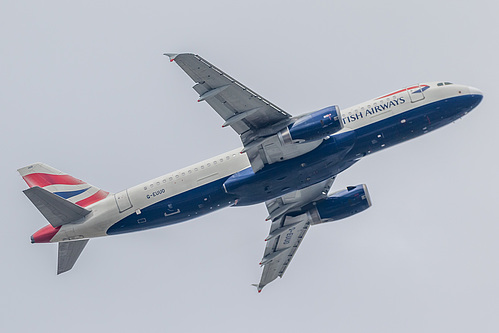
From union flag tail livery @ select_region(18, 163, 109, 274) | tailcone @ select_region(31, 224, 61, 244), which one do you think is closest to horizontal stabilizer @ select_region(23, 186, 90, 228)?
union flag tail livery @ select_region(18, 163, 109, 274)

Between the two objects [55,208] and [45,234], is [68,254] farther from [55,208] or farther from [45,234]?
[55,208]

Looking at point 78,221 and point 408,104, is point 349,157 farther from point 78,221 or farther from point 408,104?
point 78,221

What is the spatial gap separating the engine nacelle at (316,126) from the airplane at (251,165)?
7cm

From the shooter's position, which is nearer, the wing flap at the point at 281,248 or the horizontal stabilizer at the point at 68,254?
the horizontal stabilizer at the point at 68,254

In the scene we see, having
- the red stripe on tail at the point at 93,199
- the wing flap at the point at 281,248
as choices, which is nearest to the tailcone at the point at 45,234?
the red stripe on tail at the point at 93,199

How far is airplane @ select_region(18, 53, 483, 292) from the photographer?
5612 cm

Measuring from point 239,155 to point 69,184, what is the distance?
48.4ft

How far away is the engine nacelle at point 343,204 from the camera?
66.4 metres

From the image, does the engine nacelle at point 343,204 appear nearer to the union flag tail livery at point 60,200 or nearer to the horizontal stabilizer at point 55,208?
the union flag tail livery at point 60,200

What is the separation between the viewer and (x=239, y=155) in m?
60.4

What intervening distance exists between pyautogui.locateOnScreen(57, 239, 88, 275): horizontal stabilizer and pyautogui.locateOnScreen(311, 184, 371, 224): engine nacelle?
66.8ft

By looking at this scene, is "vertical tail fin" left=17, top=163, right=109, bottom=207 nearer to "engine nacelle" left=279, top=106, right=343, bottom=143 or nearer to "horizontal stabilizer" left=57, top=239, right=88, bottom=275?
"horizontal stabilizer" left=57, top=239, right=88, bottom=275

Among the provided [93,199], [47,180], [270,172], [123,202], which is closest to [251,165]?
[270,172]

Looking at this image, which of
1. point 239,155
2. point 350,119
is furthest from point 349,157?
point 239,155
